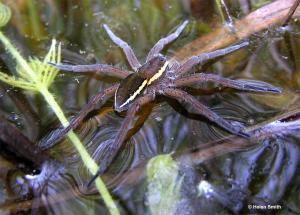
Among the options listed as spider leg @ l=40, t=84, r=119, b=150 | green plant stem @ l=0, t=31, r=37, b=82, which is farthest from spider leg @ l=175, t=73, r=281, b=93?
green plant stem @ l=0, t=31, r=37, b=82

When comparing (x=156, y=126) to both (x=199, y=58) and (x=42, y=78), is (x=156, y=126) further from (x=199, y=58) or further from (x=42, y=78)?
(x=42, y=78)

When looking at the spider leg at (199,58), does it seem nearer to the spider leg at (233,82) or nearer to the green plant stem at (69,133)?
the spider leg at (233,82)

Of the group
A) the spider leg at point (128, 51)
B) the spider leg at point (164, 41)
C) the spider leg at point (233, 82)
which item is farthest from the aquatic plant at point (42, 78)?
the spider leg at point (233, 82)

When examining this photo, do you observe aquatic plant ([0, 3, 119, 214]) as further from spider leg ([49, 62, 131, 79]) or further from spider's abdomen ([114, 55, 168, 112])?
spider's abdomen ([114, 55, 168, 112])

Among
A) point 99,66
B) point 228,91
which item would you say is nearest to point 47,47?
point 99,66

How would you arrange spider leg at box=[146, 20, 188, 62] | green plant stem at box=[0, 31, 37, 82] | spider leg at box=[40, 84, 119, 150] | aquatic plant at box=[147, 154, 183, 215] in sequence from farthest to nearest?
spider leg at box=[146, 20, 188, 62] → green plant stem at box=[0, 31, 37, 82] → spider leg at box=[40, 84, 119, 150] → aquatic plant at box=[147, 154, 183, 215]

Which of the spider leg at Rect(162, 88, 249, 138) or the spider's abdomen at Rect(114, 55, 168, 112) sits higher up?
the spider's abdomen at Rect(114, 55, 168, 112)

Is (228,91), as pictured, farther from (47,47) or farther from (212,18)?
(47,47)
